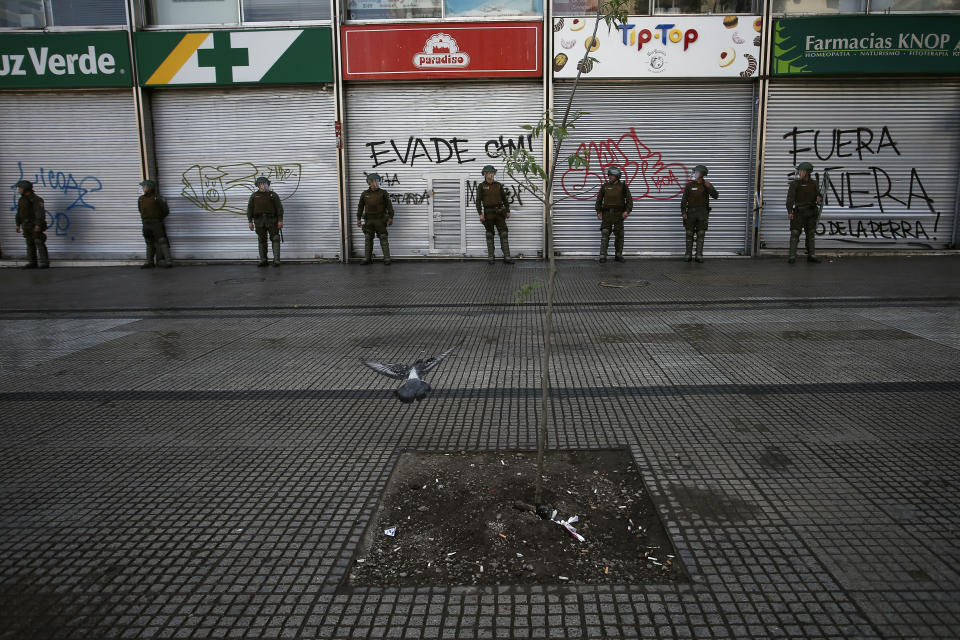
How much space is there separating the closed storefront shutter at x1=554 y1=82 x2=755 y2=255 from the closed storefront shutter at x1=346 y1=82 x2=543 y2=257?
86 centimetres

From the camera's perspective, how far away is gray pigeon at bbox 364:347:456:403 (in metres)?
4.65

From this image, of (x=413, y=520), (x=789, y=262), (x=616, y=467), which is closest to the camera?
(x=413, y=520)

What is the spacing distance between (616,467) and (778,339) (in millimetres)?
3619

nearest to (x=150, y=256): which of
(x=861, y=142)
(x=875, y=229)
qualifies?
(x=861, y=142)

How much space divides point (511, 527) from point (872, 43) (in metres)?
14.1

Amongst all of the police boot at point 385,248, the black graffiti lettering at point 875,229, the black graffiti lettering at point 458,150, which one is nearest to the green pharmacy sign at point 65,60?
the police boot at point 385,248

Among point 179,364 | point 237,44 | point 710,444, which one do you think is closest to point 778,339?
point 710,444

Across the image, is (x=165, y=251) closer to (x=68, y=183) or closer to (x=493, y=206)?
(x=68, y=183)

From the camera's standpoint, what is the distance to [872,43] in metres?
12.8

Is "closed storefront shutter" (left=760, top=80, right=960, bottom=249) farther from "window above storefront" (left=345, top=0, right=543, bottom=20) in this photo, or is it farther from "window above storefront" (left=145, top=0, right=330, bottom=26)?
"window above storefront" (left=145, top=0, right=330, bottom=26)

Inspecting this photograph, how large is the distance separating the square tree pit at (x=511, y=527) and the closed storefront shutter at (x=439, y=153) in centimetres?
1069

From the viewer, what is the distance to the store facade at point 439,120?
13.1 metres

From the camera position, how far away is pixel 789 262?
12.5 meters

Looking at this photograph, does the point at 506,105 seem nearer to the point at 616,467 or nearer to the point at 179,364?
the point at 179,364
